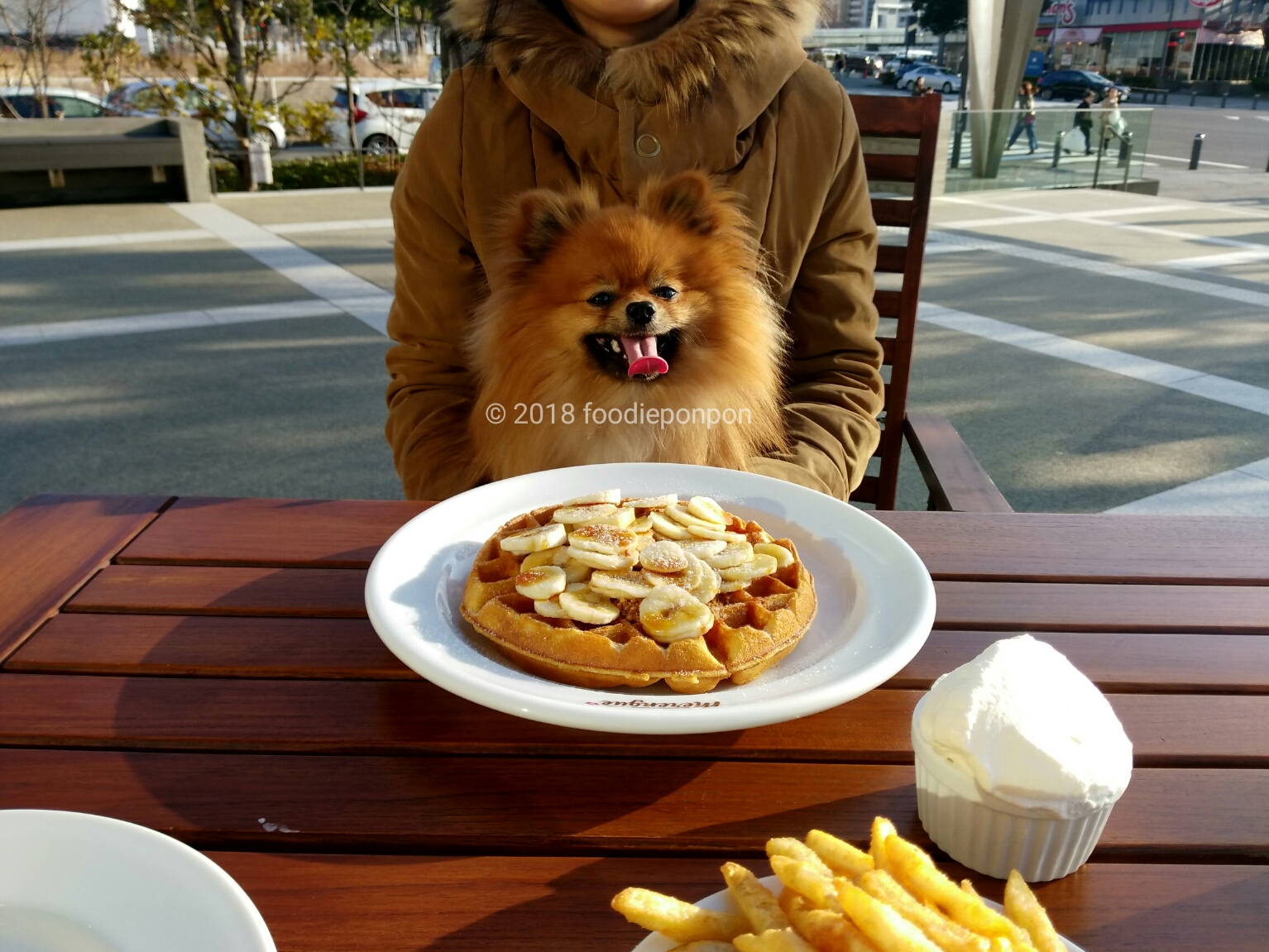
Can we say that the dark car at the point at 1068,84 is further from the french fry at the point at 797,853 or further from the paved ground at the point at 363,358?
the french fry at the point at 797,853

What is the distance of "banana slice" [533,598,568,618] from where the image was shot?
956mm

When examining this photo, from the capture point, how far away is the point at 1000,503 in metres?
1.64

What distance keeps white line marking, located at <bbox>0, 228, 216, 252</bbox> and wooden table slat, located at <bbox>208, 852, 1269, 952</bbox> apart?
7872 mm

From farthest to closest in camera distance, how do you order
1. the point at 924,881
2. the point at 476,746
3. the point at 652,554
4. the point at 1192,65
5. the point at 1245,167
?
the point at 1192,65, the point at 1245,167, the point at 652,554, the point at 476,746, the point at 924,881

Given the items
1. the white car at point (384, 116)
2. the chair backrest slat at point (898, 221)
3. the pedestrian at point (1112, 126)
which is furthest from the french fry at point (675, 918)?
the white car at point (384, 116)

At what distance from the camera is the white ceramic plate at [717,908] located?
0.60 meters

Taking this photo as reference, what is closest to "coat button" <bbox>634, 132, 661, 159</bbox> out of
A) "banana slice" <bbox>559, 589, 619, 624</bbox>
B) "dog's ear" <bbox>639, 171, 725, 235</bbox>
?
"dog's ear" <bbox>639, 171, 725, 235</bbox>

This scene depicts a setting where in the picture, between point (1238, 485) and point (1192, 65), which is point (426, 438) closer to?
point (1238, 485)

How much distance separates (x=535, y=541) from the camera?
1041 millimetres

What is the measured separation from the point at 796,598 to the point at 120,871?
64 centimetres

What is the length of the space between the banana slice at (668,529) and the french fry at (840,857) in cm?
47

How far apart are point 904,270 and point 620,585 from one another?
58.5 inches

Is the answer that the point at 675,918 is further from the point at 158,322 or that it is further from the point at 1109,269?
the point at 1109,269

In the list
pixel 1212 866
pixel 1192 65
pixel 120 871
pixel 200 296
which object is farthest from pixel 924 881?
pixel 1192 65
